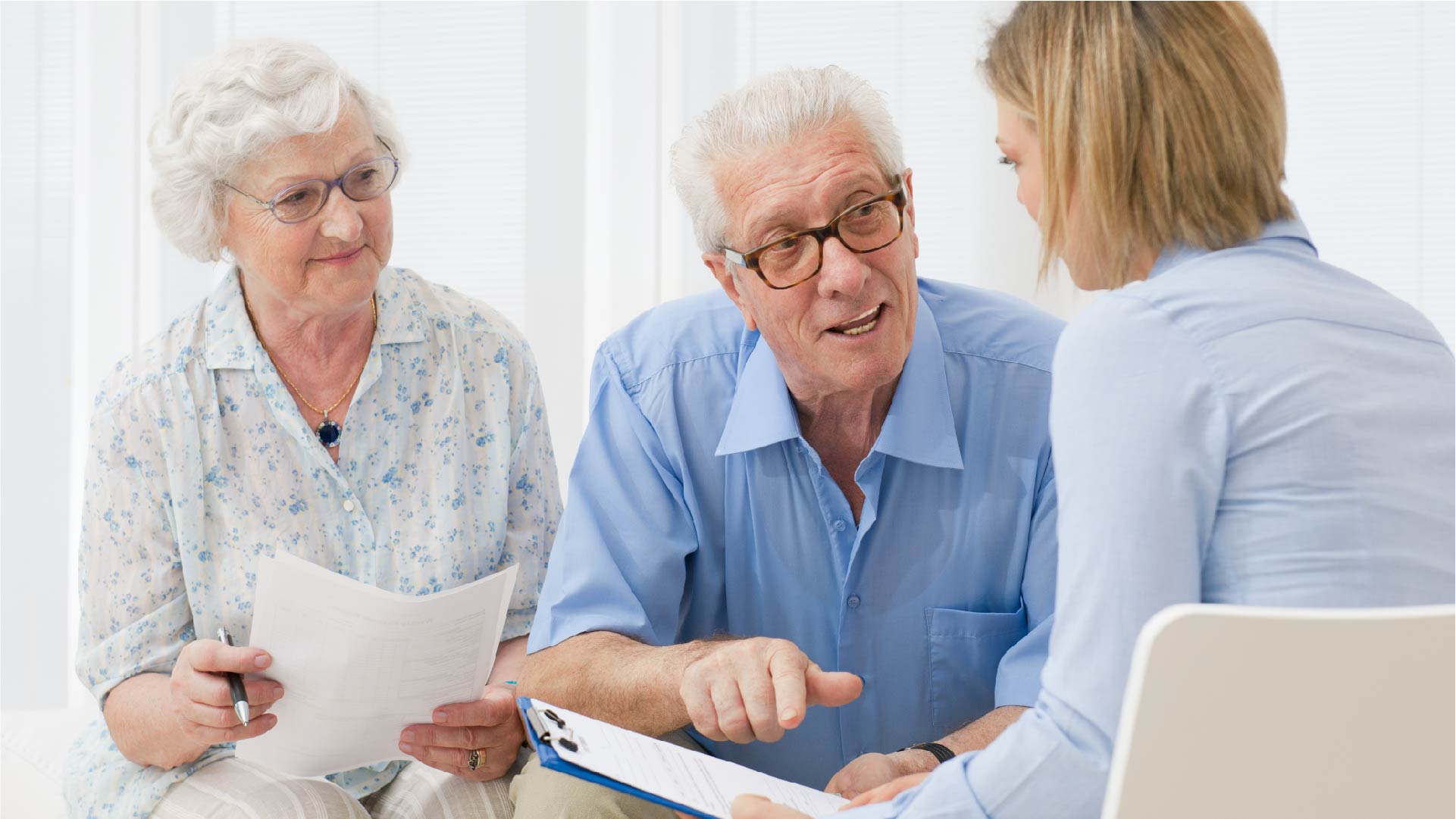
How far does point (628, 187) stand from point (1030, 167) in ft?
5.91

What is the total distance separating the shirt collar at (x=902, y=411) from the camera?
153 centimetres

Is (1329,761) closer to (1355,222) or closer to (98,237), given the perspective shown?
(1355,222)

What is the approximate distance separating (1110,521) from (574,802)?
2.51 ft

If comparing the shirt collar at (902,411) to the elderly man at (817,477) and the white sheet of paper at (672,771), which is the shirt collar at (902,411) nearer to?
the elderly man at (817,477)

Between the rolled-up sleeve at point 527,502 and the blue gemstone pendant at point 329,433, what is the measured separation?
251 mm

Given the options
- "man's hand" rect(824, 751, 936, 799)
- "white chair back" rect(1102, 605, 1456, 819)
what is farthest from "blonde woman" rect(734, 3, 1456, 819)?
"man's hand" rect(824, 751, 936, 799)

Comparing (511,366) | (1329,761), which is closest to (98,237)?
(511,366)

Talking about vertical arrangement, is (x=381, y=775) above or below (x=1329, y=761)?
below

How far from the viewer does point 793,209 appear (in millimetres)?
1456

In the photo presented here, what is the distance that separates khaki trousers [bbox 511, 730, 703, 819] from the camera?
1354 mm

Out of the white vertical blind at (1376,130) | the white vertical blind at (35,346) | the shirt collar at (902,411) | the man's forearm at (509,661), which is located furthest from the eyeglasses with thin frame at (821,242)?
the white vertical blind at (35,346)

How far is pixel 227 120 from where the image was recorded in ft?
5.53

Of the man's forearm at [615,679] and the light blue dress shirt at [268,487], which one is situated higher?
the light blue dress shirt at [268,487]

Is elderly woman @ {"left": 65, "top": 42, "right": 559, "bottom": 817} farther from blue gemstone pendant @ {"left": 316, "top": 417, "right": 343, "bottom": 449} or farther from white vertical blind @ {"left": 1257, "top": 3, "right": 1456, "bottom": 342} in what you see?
white vertical blind @ {"left": 1257, "top": 3, "right": 1456, "bottom": 342}
